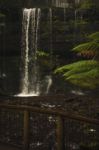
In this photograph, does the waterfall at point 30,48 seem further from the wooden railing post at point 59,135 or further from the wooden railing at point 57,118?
the wooden railing post at point 59,135

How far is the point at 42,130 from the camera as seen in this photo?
26.9 ft

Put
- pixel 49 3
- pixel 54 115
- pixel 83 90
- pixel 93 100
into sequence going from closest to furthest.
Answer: pixel 54 115 → pixel 93 100 → pixel 83 90 → pixel 49 3

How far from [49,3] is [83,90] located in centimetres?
595

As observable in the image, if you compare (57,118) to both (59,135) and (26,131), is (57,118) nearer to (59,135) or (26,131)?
(59,135)

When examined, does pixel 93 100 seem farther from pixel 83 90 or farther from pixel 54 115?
pixel 54 115

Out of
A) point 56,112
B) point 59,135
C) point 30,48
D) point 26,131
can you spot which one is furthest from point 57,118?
point 30,48

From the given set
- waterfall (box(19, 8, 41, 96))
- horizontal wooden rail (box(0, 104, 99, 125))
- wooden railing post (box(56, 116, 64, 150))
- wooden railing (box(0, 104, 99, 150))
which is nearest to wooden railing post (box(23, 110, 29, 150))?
wooden railing (box(0, 104, 99, 150))

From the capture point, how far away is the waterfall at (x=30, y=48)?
21547 millimetres

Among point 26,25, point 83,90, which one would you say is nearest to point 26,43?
point 26,25

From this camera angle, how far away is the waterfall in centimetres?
2155

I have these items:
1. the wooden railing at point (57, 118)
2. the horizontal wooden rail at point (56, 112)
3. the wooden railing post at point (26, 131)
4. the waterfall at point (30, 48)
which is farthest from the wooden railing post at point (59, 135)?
the waterfall at point (30, 48)

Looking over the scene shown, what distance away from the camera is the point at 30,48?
21891 mm

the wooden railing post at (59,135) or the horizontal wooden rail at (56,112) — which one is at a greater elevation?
the horizontal wooden rail at (56,112)

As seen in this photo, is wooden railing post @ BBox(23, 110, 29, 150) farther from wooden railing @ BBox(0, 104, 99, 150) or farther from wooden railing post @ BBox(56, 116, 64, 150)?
wooden railing post @ BBox(56, 116, 64, 150)
